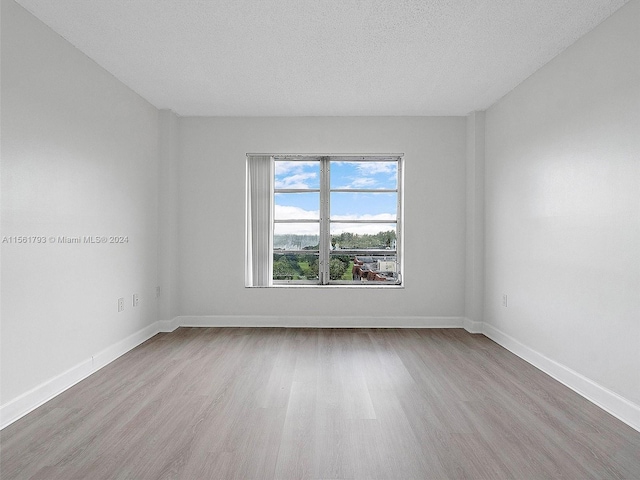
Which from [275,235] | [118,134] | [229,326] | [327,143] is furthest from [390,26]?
[229,326]

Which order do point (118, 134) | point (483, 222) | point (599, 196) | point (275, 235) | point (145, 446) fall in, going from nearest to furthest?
point (145, 446) → point (599, 196) → point (118, 134) → point (483, 222) → point (275, 235)

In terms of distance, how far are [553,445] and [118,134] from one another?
435cm

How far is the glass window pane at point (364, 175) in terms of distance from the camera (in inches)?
220

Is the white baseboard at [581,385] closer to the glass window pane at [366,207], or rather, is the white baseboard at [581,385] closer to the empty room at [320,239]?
the empty room at [320,239]

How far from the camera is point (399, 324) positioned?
5.31 meters

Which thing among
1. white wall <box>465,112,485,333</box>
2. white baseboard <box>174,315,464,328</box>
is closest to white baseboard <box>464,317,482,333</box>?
white wall <box>465,112,485,333</box>

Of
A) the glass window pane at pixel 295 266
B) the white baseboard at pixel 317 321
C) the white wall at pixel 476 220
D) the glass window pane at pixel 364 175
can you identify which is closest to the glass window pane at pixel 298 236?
the glass window pane at pixel 295 266

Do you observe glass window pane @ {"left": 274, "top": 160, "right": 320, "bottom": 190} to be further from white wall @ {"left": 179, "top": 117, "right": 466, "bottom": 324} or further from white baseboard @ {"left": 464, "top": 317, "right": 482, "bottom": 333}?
white baseboard @ {"left": 464, "top": 317, "right": 482, "bottom": 333}

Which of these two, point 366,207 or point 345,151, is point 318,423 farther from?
point 345,151

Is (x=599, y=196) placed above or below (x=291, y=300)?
above

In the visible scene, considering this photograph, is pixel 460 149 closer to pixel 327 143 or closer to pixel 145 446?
pixel 327 143

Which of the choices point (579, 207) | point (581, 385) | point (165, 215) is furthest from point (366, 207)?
point (581, 385)

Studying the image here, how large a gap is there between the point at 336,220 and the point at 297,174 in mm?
813

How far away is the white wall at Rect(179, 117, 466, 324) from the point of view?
5301 millimetres
